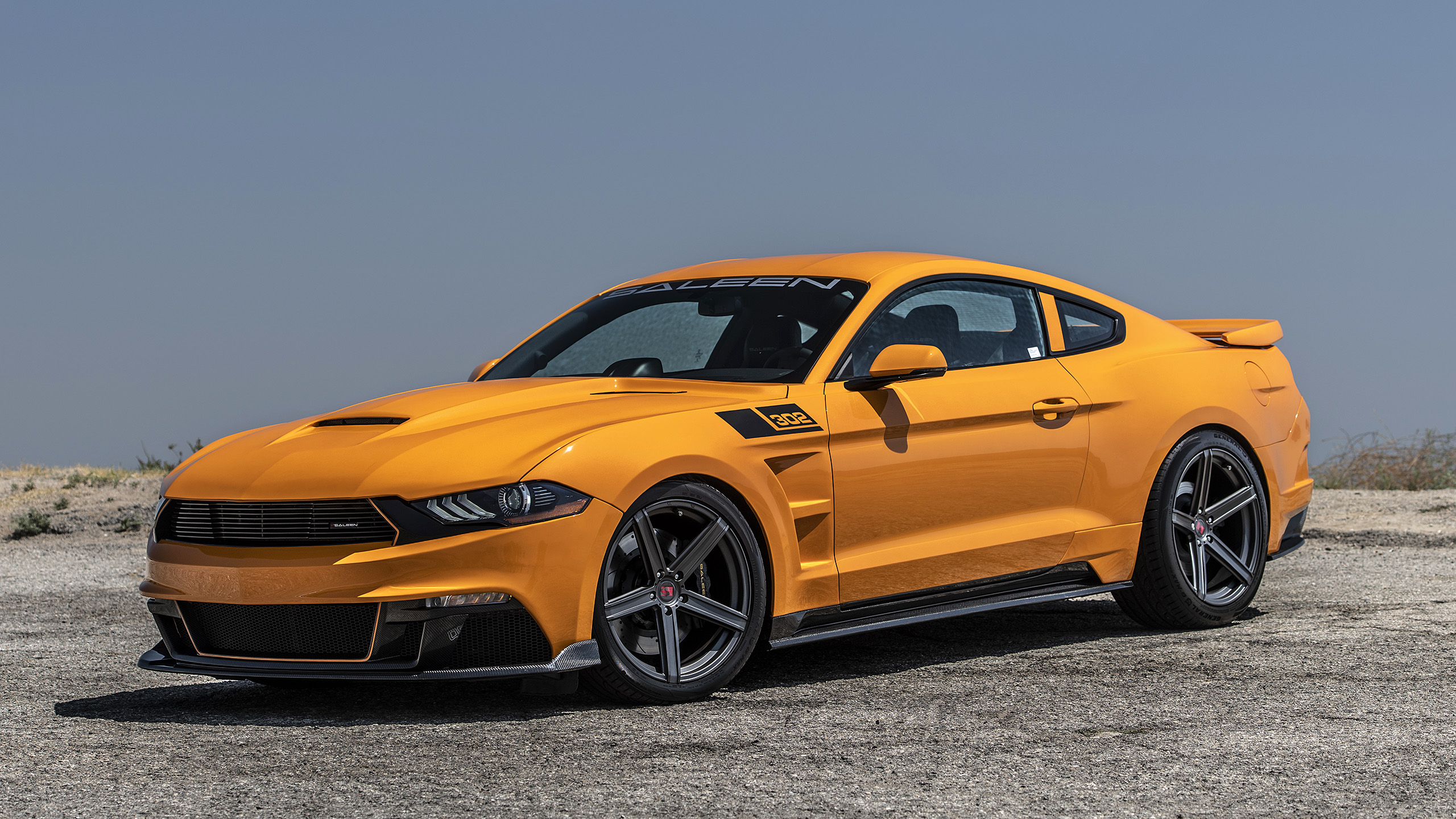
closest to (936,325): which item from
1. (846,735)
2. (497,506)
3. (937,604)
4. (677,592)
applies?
(937,604)

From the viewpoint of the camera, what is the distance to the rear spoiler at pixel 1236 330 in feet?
23.4

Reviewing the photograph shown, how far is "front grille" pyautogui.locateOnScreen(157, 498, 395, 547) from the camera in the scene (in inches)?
182

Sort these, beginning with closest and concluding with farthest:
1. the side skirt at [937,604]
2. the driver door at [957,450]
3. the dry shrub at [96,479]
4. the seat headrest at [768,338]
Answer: the side skirt at [937,604], the driver door at [957,450], the seat headrest at [768,338], the dry shrub at [96,479]

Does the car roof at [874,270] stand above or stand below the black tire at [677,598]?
above

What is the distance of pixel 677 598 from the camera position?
496cm

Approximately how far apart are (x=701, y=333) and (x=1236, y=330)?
2902 mm

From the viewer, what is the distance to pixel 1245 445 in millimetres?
6898

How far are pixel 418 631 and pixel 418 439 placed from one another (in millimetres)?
649

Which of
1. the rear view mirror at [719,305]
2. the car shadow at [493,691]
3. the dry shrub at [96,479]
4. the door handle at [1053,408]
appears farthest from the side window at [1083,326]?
the dry shrub at [96,479]

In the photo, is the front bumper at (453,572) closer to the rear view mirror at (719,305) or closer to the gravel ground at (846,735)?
the gravel ground at (846,735)

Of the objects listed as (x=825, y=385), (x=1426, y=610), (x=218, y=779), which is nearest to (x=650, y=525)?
(x=825, y=385)

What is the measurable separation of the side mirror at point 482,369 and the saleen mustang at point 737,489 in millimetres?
13

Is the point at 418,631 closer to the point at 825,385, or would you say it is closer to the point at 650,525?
the point at 650,525

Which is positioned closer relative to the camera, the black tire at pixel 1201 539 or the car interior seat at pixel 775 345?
the car interior seat at pixel 775 345
